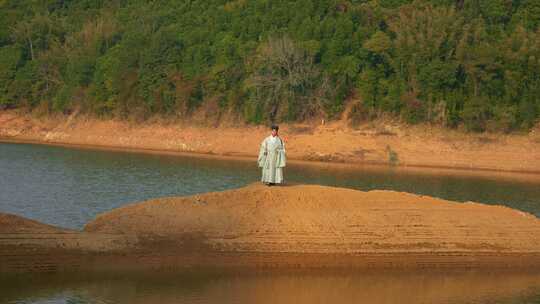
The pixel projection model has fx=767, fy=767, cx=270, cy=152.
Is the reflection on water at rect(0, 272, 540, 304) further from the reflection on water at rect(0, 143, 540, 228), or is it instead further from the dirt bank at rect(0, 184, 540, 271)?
the reflection on water at rect(0, 143, 540, 228)

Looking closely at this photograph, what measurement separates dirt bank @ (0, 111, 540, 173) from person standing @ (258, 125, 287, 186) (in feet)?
80.9

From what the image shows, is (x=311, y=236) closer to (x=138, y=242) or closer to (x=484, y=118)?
(x=138, y=242)

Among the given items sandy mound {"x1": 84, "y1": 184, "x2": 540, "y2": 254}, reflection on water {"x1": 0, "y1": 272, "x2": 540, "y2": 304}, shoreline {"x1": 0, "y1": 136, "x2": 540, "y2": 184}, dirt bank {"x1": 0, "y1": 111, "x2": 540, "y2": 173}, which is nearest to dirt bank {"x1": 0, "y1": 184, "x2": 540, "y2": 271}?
sandy mound {"x1": 84, "y1": 184, "x2": 540, "y2": 254}

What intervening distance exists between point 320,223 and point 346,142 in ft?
90.8

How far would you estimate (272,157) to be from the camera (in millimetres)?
17766

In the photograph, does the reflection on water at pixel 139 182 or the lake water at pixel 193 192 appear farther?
the reflection on water at pixel 139 182

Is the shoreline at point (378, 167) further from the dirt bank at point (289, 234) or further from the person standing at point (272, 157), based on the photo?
the person standing at point (272, 157)

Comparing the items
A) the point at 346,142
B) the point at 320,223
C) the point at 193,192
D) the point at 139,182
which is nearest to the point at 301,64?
the point at 346,142

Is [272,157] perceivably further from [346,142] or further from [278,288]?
[346,142]

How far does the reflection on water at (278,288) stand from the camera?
1421cm

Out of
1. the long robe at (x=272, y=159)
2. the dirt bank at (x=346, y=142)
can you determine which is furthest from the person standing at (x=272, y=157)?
the dirt bank at (x=346, y=142)

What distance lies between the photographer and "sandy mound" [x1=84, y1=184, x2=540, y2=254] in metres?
16.3

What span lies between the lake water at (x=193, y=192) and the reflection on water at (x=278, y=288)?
20 mm

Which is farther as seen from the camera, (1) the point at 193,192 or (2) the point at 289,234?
(1) the point at 193,192
